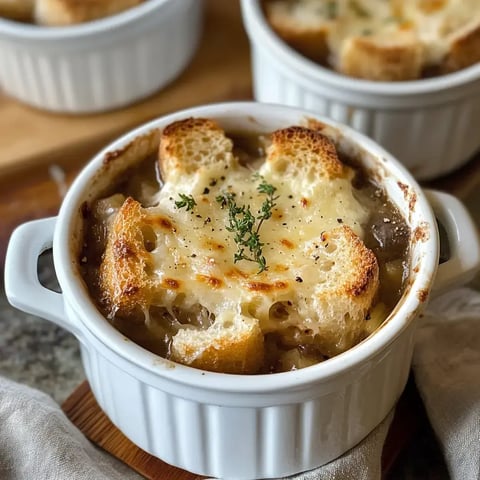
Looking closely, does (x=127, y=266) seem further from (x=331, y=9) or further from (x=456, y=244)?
(x=331, y=9)

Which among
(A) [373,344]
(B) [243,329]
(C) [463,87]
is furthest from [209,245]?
(C) [463,87]

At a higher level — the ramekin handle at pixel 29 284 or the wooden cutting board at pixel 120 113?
the ramekin handle at pixel 29 284

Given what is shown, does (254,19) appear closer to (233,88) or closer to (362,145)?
(233,88)

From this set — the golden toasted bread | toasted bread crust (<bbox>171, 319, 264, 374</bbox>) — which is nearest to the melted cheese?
the golden toasted bread

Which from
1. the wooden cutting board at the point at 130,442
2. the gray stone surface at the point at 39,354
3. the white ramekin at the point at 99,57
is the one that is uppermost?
the white ramekin at the point at 99,57

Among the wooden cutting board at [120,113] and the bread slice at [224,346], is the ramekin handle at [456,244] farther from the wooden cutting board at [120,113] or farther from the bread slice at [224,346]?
the wooden cutting board at [120,113]

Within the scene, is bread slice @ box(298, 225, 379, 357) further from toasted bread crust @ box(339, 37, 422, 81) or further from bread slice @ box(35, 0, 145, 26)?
bread slice @ box(35, 0, 145, 26)

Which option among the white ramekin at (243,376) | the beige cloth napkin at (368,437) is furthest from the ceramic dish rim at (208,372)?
the beige cloth napkin at (368,437)
